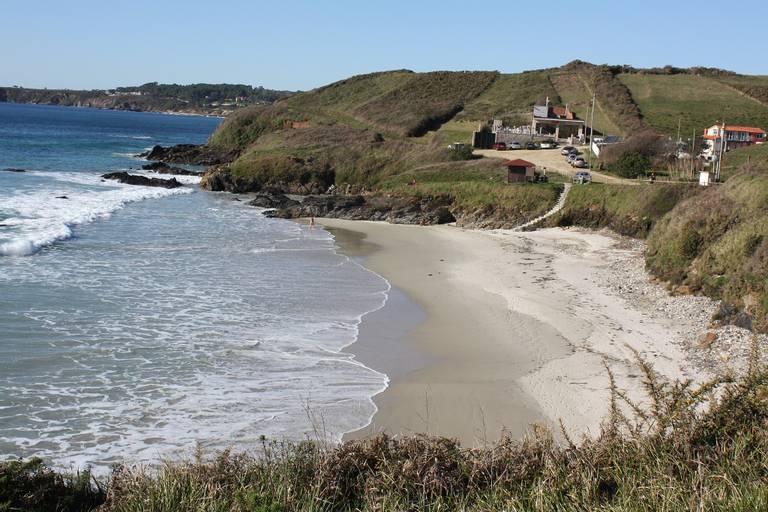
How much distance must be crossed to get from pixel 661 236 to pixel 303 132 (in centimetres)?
4646

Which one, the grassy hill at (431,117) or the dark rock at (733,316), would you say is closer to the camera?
the dark rock at (733,316)

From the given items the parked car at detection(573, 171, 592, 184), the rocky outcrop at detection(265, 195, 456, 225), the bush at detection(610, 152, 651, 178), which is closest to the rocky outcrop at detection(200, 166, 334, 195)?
the rocky outcrop at detection(265, 195, 456, 225)

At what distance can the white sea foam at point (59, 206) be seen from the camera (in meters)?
27.6

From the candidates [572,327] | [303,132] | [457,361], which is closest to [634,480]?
[457,361]

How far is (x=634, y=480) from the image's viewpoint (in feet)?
21.7

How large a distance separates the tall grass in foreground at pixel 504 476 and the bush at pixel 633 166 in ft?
123

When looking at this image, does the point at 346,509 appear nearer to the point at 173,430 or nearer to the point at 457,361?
the point at 173,430

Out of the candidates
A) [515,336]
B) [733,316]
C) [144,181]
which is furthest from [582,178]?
[144,181]

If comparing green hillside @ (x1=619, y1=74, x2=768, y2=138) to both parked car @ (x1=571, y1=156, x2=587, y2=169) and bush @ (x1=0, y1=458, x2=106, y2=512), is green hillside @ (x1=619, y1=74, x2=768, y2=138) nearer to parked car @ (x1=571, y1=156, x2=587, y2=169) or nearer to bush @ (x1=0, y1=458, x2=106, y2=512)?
parked car @ (x1=571, y1=156, x2=587, y2=169)

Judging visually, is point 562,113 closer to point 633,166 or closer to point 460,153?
point 460,153

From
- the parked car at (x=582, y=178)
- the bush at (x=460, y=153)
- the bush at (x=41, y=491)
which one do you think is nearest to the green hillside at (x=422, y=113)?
the bush at (x=460, y=153)

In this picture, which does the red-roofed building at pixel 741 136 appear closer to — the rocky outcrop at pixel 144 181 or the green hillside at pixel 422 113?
the green hillside at pixel 422 113

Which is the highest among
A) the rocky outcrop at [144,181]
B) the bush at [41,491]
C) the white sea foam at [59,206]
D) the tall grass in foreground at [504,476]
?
the tall grass in foreground at [504,476]

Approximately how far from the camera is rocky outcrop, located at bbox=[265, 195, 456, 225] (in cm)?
3991
